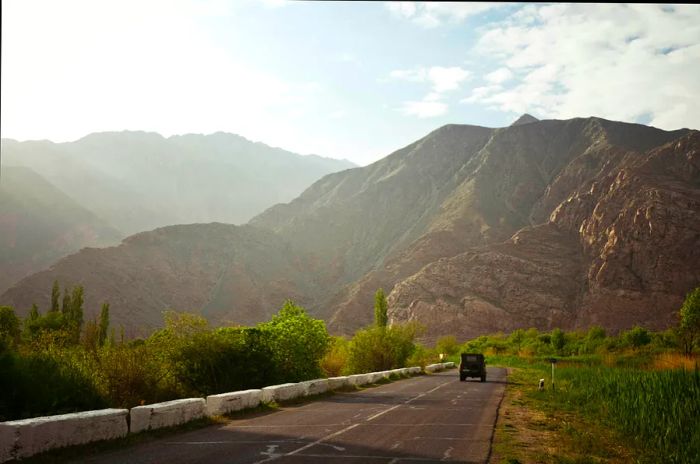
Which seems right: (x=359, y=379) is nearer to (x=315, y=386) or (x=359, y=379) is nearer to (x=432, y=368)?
(x=315, y=386)

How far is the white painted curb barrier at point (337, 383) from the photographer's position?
1027 inches

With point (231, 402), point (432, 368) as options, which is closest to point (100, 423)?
point (231, 402)

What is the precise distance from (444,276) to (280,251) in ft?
162

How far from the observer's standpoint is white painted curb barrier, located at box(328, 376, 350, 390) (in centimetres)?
2608

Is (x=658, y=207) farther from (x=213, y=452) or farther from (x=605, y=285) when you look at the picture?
(x=213, y=452)

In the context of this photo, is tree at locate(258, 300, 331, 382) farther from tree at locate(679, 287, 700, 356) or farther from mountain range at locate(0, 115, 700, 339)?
mountain range at locate(0, 115, 700, 339)

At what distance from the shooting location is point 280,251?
14512 centimetres

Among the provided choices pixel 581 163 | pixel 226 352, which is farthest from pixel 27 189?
pixel 226 352

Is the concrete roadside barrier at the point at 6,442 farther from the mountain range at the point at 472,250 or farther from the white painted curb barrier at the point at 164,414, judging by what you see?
the mountain range at the point at 472,250

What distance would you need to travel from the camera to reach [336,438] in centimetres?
1243

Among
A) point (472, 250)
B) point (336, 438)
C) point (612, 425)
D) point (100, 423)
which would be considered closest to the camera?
point (100, 423)

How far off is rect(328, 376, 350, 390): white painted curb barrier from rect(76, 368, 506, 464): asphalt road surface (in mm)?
6294

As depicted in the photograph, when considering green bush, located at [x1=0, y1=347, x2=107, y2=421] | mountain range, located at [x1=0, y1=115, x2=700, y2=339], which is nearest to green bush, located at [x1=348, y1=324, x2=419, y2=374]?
green bush, located at [x1=0, y1=347, x2=107, y2=421]

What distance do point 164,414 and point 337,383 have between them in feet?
47.1
